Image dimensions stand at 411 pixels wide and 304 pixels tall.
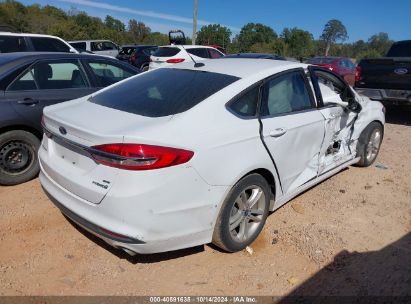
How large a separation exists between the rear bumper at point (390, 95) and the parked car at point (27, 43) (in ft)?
24.6

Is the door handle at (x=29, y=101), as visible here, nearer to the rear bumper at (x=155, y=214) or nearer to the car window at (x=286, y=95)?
the rear bumper at (x=155, y=214)

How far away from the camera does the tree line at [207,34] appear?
4862cm

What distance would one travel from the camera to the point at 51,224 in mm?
3648

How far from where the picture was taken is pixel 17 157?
4.42 metres

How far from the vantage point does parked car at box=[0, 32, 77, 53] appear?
933 centimetres

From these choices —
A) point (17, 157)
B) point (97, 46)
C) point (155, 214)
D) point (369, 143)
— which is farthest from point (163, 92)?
point (97, 46)

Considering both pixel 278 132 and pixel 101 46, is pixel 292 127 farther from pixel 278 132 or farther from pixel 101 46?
pixel 101 46

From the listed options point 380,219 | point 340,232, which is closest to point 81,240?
point 340,232

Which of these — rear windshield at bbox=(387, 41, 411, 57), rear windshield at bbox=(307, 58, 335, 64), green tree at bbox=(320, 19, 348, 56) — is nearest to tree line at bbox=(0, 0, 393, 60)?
green tree at bbox=(320, 19, 348, 56)

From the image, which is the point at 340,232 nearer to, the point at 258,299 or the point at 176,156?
the point at 258,299

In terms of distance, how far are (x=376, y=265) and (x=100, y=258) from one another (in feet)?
7.82

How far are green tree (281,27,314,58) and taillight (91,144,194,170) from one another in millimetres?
57792

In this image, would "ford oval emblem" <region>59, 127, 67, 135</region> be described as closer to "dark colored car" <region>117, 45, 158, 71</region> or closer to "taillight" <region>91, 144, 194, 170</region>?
"taillight" <region>91, 144, 194, 170</region>

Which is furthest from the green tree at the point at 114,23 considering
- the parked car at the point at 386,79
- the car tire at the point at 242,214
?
the car tire at the point at 242,214
